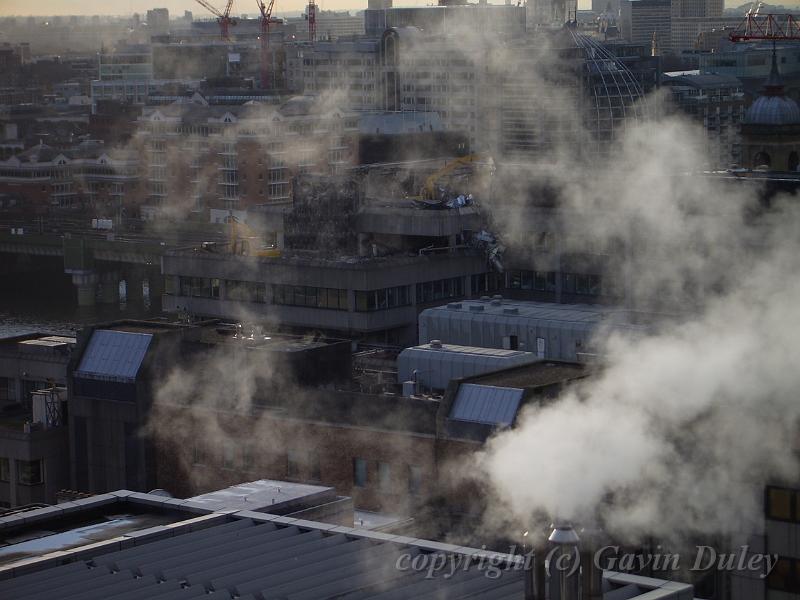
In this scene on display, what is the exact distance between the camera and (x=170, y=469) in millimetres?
18656

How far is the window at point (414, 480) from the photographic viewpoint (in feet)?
54.5

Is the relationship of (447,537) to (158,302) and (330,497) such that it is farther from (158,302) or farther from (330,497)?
(158,302)

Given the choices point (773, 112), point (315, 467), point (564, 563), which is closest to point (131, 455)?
point (315, 467)

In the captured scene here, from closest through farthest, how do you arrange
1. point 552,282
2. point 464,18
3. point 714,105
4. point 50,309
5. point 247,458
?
point 247,458, point 552,282, point 50,309, point 714,105, point 464,18

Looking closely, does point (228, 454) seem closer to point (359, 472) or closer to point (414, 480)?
point (359, 472)

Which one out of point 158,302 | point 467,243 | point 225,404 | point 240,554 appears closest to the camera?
point 240,554

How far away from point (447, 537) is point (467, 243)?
11156mm

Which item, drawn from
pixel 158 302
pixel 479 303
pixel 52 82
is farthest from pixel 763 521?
pixel 52 82

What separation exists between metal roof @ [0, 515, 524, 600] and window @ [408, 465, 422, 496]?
446cm

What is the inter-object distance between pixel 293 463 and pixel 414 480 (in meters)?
1.57

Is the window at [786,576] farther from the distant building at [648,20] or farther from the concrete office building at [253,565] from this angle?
the distant building at [648,20]

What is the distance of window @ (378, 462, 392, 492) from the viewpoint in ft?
55.5

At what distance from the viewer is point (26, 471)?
19.1 metres

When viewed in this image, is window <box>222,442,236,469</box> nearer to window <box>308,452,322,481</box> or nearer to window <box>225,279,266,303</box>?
window <box>308,452,322,481</box>
